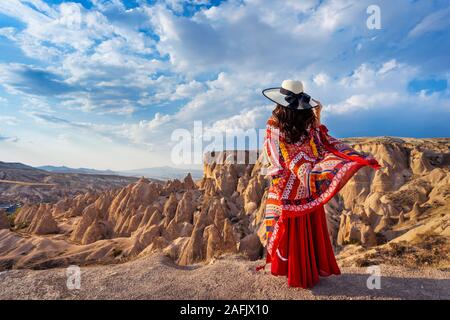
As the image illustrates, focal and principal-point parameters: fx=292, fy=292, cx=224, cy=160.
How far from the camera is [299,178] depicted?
4.09 meters

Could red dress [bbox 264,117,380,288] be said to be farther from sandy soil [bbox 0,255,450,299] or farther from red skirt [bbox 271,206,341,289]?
sandy soil [bbox 0,255,450,299]

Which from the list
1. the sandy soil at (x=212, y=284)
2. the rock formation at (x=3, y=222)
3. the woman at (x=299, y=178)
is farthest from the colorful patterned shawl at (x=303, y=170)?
the rock formation at (x=3, y=222)

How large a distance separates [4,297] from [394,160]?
135 ft

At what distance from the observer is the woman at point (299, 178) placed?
13.4ft

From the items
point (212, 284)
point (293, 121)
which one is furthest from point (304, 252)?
point (293, 121)

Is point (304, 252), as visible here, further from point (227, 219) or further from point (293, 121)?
point (227, 219)

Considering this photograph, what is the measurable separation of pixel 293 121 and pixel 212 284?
291cm

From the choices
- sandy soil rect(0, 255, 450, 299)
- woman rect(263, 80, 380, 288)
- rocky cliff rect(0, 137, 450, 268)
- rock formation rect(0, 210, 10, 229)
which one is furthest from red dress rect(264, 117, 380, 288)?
rock formation rect(0, 210, 10, 229)

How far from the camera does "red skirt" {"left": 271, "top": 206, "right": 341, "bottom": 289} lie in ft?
13.9

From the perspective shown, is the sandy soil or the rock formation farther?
the rock formation
